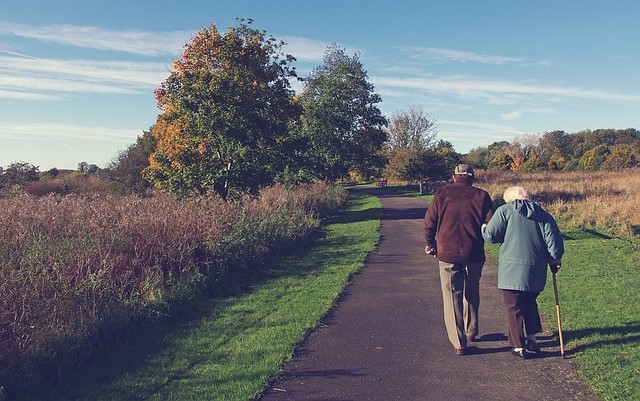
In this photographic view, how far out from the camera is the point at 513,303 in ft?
18.4

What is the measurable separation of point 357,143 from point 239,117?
64.1ft

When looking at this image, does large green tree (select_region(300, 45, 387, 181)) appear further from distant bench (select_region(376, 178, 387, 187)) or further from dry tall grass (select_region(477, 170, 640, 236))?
distant bench (select_region(376, 178, 387, 187))

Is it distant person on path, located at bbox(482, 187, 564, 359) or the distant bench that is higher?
the distant bench

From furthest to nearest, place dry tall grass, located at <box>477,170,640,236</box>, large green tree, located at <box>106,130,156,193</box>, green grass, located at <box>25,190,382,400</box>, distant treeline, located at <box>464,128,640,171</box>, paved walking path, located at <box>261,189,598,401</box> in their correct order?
distant treeline, located at <box>464,128,640,171</box>, large green tree, located at <box>106,130,156,193</box>, dry tall grass, located at <box>477,170,640,236</box>, green grass, located at <box>25,190,382,400</box>, paved walking path, located at <box>261,189,598,401</box>

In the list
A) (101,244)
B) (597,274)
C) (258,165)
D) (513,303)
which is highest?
(258,165)

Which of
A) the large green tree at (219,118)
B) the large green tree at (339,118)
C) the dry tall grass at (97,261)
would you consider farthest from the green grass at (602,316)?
the large green tree at (339,118)

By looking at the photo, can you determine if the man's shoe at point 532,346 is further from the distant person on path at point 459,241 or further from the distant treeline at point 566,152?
the distant treeline at point 566,152

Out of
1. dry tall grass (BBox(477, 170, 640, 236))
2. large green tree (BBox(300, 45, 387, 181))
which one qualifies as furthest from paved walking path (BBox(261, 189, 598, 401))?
large green tree (BBox(300, 45, 387, 181))

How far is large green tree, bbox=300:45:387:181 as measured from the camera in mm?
35219

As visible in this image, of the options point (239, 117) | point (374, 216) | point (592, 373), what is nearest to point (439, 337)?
point (592, 373)

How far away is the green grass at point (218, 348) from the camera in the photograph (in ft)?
16.2

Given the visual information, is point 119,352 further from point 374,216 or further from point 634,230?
point 374,216

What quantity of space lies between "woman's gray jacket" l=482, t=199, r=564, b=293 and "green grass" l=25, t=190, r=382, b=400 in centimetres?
257

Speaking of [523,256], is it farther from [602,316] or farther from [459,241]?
[602,316]
